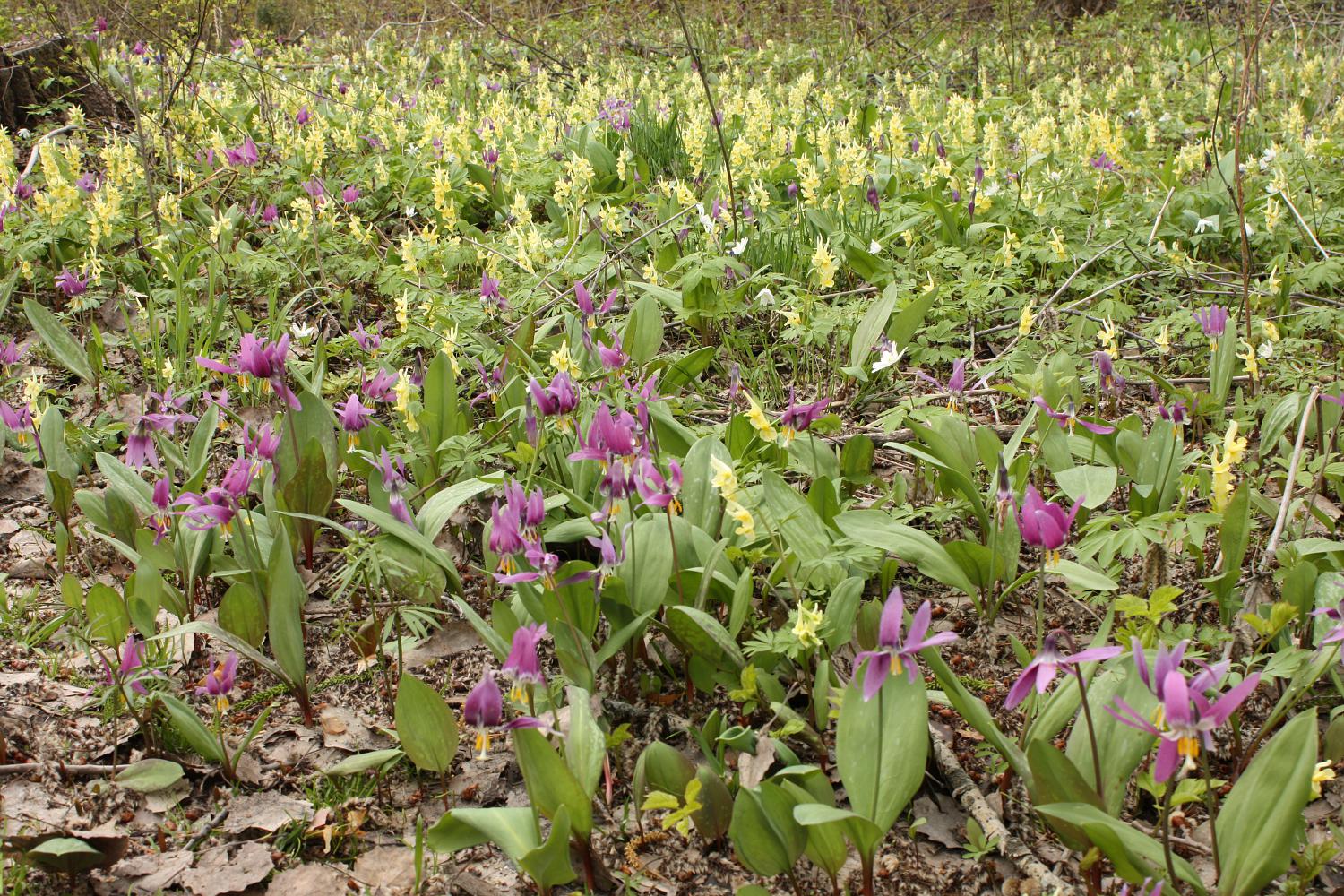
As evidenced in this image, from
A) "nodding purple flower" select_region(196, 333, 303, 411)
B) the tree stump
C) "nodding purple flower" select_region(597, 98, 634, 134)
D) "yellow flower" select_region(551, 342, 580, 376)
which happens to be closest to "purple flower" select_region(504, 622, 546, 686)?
"yellow flower" select_region(551, 342, 580, 376)

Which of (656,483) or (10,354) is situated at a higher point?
(656,483)

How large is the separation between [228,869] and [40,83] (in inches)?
282

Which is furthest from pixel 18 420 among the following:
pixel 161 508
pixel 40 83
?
pixel 40 83

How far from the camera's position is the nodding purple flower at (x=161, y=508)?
2.32 meters

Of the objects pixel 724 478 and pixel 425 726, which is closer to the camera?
pixel 724 478

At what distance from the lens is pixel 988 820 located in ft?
5.72

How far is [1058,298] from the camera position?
381cm

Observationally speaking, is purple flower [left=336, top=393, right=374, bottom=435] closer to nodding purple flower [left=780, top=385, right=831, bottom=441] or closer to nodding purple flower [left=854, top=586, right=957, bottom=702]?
nodding purple flower [left=780, top=385, right=831, bottom=441]

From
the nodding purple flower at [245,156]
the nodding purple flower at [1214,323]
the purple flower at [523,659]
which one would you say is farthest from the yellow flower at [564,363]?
the nodding purple flower at [245,156]

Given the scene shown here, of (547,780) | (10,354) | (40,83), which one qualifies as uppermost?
(40,83)

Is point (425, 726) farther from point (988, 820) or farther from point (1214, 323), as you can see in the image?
point (1214, 323)

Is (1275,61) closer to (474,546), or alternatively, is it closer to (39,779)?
(474,546)

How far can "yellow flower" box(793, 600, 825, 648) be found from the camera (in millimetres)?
1719

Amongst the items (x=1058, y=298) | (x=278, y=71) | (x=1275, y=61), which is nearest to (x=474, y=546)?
(x=1058, y=298)
